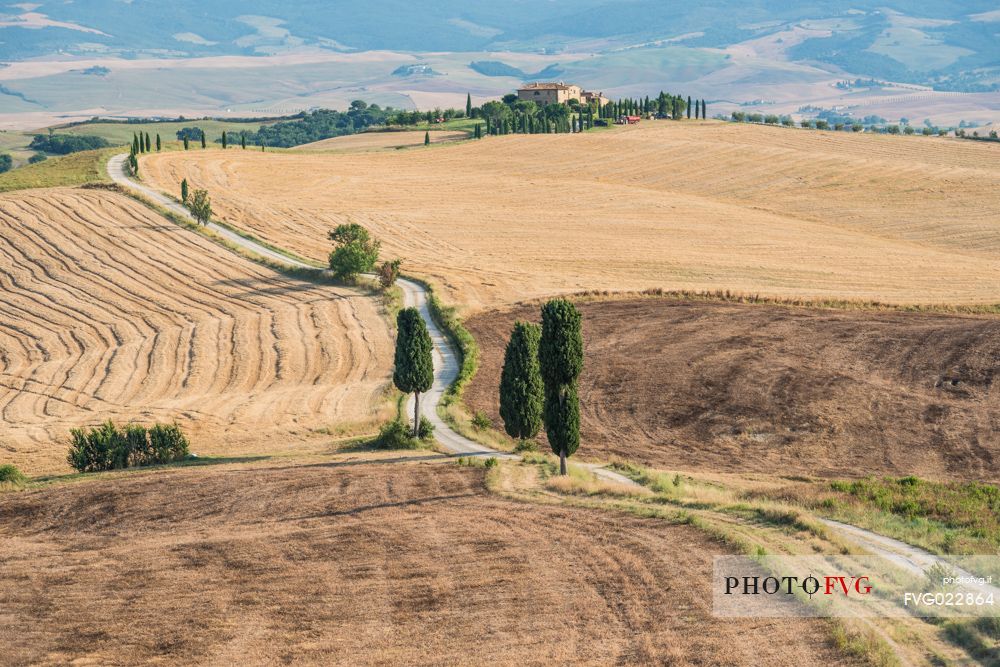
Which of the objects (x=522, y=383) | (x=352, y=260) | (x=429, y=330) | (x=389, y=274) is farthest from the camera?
(x=352, y=260)

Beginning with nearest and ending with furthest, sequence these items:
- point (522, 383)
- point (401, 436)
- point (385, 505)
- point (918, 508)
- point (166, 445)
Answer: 1. point (918, 508)
2. point (385, 505)
3. point (522, 383)
4. point (166, 445)
5. point (401, 436)

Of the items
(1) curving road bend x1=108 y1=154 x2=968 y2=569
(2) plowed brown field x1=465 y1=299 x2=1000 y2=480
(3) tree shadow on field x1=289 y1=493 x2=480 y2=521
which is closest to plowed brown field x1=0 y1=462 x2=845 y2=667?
(3) tree shadow on field x1=289 y1=493 x2=480 y2=521

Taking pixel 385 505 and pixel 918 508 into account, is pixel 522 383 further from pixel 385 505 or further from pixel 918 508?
pixel 918 508

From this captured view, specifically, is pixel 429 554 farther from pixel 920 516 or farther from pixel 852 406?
pixel 852 406

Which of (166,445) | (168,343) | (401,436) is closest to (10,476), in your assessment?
(166,445)

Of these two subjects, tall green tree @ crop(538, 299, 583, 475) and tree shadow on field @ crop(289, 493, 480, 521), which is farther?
tall green tree @ crop(538, 299, 583, 475)

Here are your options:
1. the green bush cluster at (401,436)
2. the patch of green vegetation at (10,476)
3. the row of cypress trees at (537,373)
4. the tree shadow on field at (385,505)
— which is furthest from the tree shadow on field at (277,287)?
the tree shadow on field at (385,505)

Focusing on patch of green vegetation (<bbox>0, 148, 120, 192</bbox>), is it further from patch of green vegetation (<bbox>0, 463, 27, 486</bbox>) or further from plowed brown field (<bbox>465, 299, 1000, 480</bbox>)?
patch of green vegetation (<bbox>0, 463, 27, 486</bbox>)
